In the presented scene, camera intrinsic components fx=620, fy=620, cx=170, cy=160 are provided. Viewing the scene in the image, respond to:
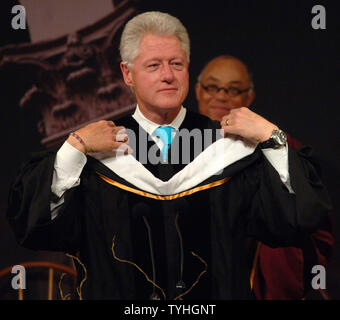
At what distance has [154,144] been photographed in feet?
9.43

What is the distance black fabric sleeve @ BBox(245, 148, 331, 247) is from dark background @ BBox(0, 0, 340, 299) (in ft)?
4.76

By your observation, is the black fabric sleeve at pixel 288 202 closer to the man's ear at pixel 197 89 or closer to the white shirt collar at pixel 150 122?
the white shirt collar at pixel 150 122

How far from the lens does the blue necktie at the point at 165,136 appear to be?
287 centimetres

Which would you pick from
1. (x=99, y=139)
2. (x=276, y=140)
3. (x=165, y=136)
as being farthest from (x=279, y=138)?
(x=99, y=139)

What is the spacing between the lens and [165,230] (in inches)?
110

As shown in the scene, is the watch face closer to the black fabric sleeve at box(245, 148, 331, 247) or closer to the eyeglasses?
the black fabric sleeve at box(245, 148, 331, 247)

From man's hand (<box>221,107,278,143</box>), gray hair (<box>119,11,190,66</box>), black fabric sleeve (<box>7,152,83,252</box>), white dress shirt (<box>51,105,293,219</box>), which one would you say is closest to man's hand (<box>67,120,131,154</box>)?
white dress shirt (<box>51,105,293,219</box>)

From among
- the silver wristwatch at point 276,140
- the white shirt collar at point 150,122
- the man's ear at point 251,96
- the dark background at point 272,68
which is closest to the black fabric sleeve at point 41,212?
the white shirt collar at point 150,122

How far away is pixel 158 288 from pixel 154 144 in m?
0.65

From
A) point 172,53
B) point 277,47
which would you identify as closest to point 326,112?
point 277,47

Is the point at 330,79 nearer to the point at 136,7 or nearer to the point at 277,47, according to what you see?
the point at 277,47

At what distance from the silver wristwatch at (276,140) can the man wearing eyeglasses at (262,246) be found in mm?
1090

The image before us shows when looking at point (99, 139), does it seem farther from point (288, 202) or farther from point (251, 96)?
point (251, 96)

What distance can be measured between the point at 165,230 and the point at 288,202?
1.86ft
